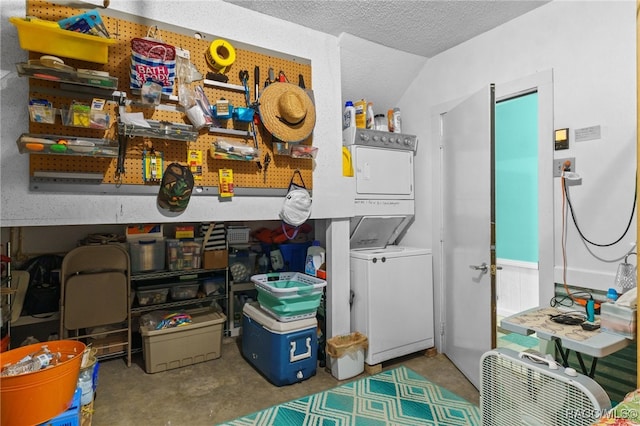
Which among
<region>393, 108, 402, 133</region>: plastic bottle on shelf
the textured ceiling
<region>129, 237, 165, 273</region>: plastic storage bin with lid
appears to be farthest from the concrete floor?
the textured ceiling

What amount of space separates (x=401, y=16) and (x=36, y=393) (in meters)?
3.05

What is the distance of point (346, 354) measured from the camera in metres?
2.71

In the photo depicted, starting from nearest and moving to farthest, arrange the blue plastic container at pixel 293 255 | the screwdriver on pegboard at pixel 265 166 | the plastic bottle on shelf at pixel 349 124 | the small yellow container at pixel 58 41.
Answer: the small yellow container at pixel 58 41 < the screwdriver on pegboard at pixel 265 166 < the plastic bottle on shelf at pixel 349 124 < the blue plastic container at pixel 293 255

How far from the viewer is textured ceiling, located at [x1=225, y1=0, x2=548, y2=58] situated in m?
2.41

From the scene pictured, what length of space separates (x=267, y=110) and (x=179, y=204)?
86 centimetres

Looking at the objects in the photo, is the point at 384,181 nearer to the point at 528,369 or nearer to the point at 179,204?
the point at 179,204

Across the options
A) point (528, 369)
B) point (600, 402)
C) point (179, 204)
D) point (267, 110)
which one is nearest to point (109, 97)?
point (179, 204)

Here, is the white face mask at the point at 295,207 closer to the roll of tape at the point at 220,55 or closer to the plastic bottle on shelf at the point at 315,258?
the plastic bottle on shelf at the point at 315,258

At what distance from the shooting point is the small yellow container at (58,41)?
5.30 feet

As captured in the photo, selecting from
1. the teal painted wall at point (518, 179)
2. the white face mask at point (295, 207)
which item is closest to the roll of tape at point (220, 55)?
the white face mask at point (295, 207)

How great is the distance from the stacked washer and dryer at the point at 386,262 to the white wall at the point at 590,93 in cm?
97

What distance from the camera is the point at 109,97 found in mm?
1936

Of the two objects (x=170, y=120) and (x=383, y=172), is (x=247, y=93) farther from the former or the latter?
(x=383, y=172)

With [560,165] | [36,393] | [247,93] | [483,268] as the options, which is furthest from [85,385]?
[560,165]
